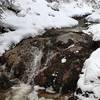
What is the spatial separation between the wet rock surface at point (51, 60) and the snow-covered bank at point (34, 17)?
0.67 meters

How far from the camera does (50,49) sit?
10008mm

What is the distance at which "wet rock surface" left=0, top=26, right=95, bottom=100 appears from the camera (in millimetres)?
8680

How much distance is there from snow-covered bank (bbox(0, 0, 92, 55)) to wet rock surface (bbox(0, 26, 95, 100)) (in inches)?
26.6

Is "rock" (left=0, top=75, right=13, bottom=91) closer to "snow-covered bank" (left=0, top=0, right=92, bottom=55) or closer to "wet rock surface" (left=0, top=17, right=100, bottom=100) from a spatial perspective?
"wet rock surface" (left=0, top=17, right=100, bottom=100)

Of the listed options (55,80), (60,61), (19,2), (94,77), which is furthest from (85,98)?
(19,2)

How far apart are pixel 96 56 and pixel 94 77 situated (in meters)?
0.96

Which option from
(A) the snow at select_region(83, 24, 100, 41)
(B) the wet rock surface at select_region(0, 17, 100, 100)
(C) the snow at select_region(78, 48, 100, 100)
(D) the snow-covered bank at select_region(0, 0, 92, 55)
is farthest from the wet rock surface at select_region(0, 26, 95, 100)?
(D) the snow-covered bank at select_region(0, 0, 92, 55)

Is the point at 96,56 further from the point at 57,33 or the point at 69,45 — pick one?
the point at 57,33

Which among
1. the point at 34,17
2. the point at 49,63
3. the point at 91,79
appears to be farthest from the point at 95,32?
the point at 91,79

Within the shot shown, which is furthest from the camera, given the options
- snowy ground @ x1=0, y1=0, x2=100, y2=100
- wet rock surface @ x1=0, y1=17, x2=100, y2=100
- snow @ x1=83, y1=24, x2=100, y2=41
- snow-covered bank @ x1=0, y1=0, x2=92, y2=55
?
snow-covered bank @ x1=0, y1=0, x2=92, y2=55

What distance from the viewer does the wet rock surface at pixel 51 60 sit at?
342 inches

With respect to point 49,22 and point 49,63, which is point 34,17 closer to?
point 49,22

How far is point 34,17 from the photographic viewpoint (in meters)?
13.5

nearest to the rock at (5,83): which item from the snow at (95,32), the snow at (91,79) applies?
the snow at (91,79)
